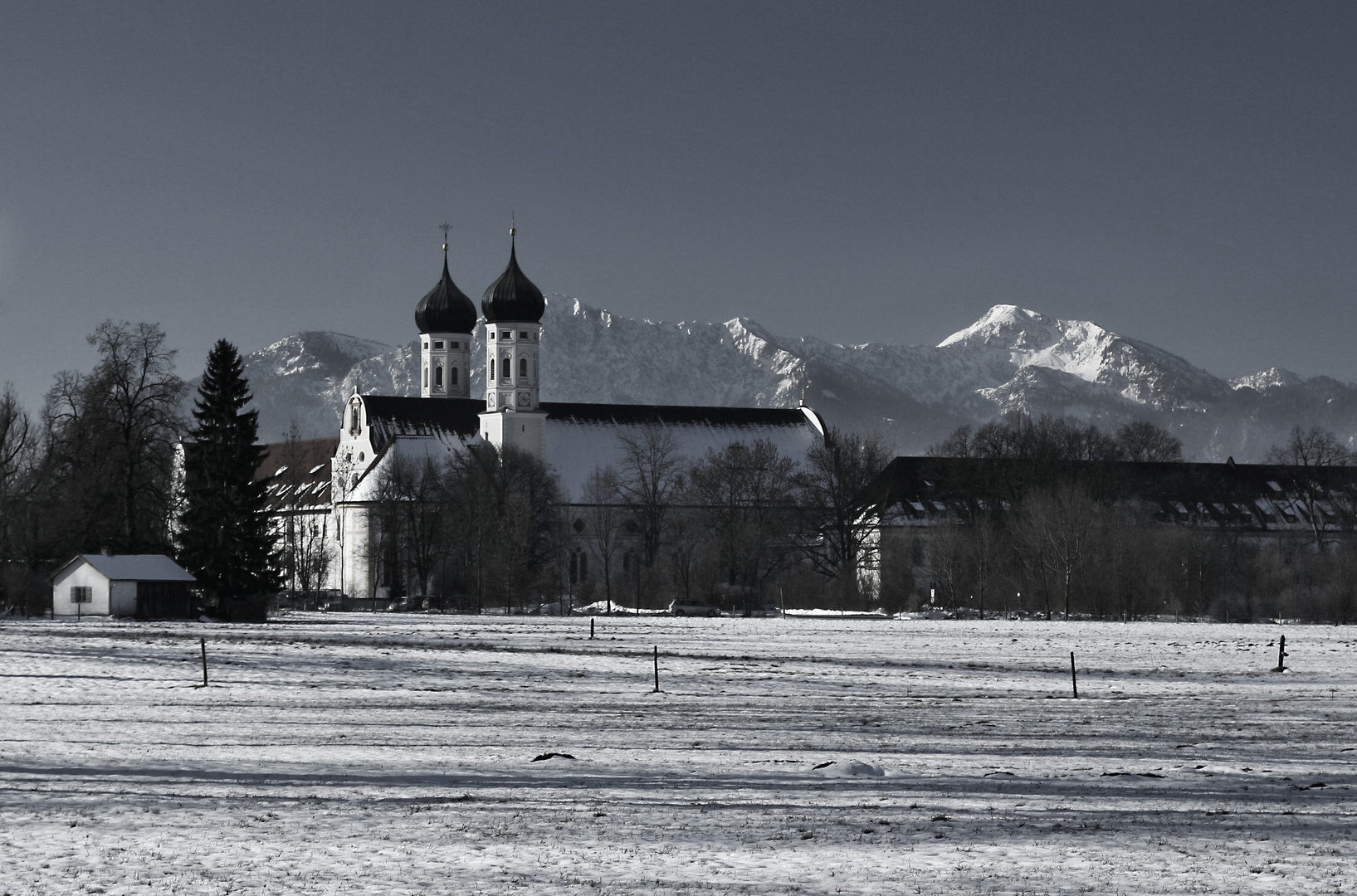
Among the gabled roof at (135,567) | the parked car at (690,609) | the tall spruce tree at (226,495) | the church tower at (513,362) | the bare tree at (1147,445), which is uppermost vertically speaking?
the church tower at (513,362)

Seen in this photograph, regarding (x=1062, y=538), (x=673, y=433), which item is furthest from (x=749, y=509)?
(x=673, y=433)

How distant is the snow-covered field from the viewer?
13445 mm

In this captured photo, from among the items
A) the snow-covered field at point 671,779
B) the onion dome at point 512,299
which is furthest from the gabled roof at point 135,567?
the onion dome at point 512,299

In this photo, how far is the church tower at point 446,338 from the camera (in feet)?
472

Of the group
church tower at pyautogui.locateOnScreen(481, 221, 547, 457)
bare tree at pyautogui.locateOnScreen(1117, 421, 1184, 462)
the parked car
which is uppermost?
church tower at pyautogui.locateOnScreen(481, 221, 547, 457)

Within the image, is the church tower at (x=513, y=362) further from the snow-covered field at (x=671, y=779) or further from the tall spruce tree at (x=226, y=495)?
the snow-covered field at (x=671, y=779)

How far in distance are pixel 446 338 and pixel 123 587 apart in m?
→ 77.9

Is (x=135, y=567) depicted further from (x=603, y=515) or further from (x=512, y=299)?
(x=512, y=299)

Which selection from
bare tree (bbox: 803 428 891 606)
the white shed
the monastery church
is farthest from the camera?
the monastery church

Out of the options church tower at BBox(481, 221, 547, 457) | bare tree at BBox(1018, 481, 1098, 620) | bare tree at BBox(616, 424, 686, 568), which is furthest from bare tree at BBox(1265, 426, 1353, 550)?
church tower at BBox(481, 221, 547, 457)

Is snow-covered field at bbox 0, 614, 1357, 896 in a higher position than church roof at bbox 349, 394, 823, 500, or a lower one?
lower

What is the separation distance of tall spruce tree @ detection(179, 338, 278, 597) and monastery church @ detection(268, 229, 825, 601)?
41.1m

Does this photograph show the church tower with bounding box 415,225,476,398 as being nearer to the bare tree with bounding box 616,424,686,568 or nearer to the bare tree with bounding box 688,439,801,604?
the bare tree with bounding box 616,424,686,568

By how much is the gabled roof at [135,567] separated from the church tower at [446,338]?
73.7m
